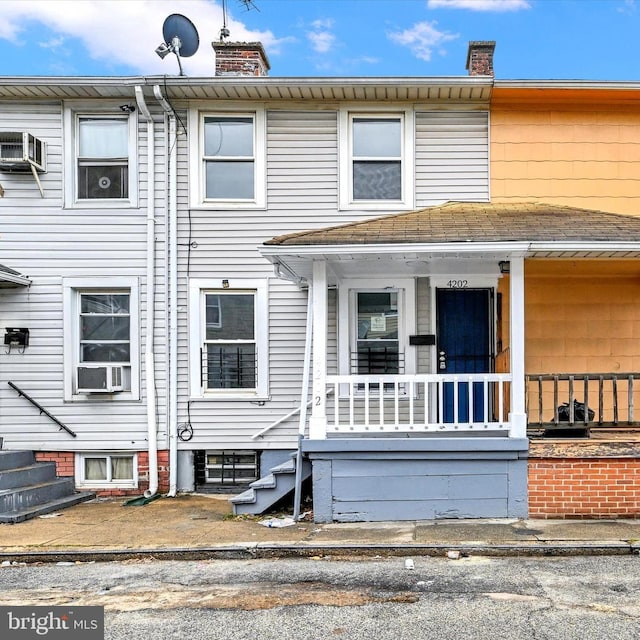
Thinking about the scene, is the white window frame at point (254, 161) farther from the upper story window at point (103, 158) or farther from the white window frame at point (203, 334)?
the white window frame at point (203, 334)

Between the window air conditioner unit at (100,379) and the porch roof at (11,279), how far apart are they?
1.47 metres

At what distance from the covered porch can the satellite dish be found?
3.99 m

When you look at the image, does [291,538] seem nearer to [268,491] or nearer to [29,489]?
[268,491]

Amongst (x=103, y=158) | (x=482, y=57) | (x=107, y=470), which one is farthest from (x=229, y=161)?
(x=107, y=470)

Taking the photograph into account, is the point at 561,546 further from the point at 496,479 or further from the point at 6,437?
the point at 6,437

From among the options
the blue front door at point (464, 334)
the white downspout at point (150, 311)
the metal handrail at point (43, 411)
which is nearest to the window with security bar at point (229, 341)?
the white downspout at point (150, 311)

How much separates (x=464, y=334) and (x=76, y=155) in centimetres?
612

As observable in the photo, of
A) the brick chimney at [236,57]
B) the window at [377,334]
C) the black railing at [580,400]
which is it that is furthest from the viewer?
the brick chimney at [236,57]

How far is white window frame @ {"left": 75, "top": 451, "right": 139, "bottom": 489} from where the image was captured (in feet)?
28.1

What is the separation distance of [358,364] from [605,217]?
3.66 m

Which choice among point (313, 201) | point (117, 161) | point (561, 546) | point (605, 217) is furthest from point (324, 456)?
point (117, 161)

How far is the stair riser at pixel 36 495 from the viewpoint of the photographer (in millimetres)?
7176

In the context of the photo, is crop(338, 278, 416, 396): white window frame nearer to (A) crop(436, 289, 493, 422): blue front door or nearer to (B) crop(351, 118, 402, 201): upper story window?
(A) crop(436, 289, 493, 422): blue front door

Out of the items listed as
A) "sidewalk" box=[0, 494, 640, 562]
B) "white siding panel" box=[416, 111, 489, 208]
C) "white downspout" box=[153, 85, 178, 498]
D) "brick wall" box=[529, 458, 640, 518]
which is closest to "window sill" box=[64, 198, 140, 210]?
"white downspout" box=[153, 85, 178, 498]
